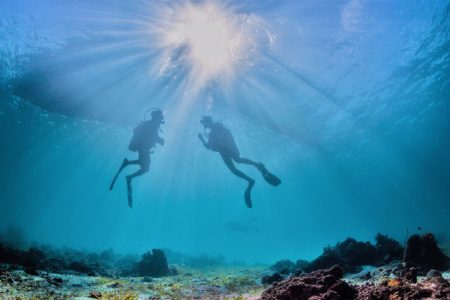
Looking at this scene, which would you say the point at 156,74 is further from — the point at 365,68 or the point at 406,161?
the point at 406,161

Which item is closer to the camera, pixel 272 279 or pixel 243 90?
pixel 272 279

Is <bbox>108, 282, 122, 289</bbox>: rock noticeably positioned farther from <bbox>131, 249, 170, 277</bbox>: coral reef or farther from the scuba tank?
the scuba tank

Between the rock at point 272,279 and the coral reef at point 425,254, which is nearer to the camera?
the coral reef at point 425,254

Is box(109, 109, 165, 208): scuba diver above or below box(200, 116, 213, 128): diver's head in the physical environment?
below

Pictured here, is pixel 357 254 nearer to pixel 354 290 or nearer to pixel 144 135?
pixel 354 290

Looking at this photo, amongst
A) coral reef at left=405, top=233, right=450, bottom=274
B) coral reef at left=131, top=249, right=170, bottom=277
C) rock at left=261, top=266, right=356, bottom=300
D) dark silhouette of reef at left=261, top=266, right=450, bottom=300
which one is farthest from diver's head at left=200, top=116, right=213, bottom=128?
rock at left=261, top=266, right=356, bottom=300

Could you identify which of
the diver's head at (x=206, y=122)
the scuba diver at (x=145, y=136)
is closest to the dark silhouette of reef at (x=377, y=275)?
the diver's head at (x=206, y=122)

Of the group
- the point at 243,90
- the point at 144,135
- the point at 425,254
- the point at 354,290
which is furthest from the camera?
the point at 243,90

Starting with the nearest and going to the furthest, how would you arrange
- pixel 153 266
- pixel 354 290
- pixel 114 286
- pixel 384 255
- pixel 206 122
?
pixel 354 290, pixel 114 286, pixel 384 255, pixel 206 122, pixel 153 266

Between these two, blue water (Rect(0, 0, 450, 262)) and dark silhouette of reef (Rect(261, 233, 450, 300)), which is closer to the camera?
dark silhouette of reef (Rect(261, 233, 450, 300))

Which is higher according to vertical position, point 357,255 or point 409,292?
point 357,255

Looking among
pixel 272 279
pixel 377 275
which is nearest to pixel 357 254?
pixel 272 279

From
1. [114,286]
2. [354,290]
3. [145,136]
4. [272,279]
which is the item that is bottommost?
[354,290]

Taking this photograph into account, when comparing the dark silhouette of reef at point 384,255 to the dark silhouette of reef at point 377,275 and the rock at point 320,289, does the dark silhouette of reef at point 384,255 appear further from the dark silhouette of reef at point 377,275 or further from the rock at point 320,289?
the rock at point 320,289
